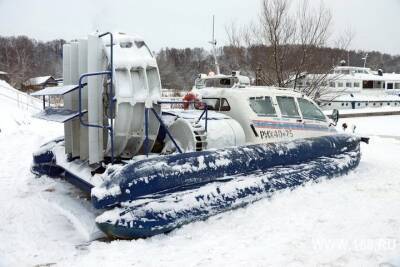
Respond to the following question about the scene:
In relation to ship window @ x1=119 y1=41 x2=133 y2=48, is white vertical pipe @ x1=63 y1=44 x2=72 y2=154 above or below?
below

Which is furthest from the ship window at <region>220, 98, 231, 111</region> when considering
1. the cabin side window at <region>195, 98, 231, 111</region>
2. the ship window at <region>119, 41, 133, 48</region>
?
the ship window at <region>119, 41, 133, 48</region>

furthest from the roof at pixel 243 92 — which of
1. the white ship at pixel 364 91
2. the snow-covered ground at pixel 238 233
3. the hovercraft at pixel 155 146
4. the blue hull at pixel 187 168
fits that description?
the white ship at pixel 364 91

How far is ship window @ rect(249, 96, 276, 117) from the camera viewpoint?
22.4 ft

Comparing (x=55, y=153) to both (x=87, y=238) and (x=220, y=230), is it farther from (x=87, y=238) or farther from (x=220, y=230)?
(x=220, y=230)

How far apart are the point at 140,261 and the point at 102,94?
238cm

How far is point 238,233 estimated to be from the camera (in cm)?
471

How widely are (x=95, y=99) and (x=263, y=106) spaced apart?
2947 mm

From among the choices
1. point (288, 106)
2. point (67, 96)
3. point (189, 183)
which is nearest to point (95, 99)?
point (67, 96)

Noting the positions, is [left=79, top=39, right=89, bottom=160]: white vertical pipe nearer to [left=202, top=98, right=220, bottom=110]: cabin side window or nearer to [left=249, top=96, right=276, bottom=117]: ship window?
[left=202, top=98, right=220, bottom=110]: cabin side window

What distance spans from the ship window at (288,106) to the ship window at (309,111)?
0.21 metres

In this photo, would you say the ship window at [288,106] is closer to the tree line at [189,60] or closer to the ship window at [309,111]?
the ship window at [309,111]

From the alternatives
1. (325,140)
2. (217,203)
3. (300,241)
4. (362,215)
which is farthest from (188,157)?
(325,140)

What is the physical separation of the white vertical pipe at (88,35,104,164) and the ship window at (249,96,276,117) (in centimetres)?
257

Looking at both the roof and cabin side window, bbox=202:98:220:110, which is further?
cabin side window, bbox=202:98:220:110
